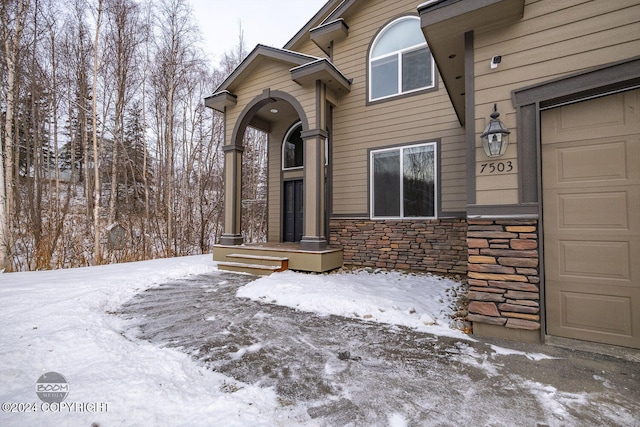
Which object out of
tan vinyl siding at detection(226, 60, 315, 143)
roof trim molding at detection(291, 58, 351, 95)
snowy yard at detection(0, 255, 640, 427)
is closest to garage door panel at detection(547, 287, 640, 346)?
snowy yard at detection(0, 255, 640, 427)

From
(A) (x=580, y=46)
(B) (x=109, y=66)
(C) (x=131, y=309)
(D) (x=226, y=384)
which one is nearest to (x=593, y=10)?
(A) (x=580, y=46)

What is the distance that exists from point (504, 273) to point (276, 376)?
7.33 ft

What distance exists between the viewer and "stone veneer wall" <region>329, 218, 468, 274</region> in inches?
209

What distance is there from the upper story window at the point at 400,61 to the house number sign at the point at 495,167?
358 cm

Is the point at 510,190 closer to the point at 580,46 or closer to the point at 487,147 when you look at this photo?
the point at 487,147

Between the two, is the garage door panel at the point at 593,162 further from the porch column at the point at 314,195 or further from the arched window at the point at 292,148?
the arched window at the point at 292,148

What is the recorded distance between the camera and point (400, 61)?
19.7ft

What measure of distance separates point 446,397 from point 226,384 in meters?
1.42

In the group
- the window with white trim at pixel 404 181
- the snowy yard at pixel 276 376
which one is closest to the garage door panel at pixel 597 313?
the snowy yard at pixel 276 376

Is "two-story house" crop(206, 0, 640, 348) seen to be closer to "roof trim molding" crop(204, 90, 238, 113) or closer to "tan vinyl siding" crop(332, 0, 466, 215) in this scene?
"tan vinyl siding" crop(332, 0, 466, 215)

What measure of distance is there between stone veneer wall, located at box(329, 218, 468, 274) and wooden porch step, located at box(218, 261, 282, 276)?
165 centimetres

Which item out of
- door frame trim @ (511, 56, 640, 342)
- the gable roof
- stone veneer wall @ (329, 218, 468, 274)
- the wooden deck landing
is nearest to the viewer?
door frame trim @ (511, 56, 640, 342)

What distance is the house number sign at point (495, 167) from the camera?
269 cm

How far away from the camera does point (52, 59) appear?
9.34m
